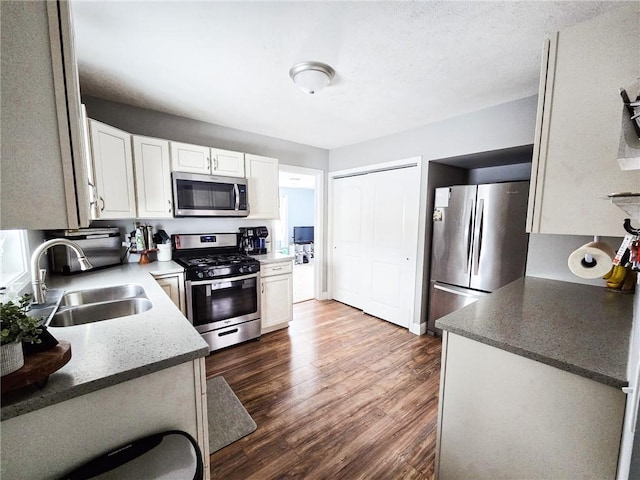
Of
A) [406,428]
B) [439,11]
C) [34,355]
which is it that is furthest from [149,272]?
[439,11]

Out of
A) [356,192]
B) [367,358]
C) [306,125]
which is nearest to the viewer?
[367,358]

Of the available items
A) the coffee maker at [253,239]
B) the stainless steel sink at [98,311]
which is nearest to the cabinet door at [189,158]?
the coffee maker at [253,239]

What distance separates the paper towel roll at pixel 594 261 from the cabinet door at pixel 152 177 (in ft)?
9.85

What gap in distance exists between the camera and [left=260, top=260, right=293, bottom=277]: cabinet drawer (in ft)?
9.57

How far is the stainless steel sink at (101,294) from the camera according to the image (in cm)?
167

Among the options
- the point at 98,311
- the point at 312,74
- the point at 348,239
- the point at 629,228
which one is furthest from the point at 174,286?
the point at 629,228

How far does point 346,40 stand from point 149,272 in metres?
2.29

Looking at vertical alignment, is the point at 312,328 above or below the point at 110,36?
below

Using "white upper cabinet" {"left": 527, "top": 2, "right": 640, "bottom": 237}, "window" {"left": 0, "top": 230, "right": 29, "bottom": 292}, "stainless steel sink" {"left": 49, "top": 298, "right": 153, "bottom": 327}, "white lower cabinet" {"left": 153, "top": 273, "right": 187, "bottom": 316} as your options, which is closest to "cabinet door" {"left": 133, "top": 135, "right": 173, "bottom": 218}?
"white lower cabinet" {"left": 153, "top": 273, "right": 187, "bottom": 316}

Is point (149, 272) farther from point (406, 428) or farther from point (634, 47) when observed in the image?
point (634, 47)

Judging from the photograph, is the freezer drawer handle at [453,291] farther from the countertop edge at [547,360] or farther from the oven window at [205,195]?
the oven window at [205,195]

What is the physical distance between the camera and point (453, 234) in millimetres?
2785

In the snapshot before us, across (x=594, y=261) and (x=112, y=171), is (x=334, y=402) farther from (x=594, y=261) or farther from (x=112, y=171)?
(x=112, y=171)

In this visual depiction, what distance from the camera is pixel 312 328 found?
10.6 feet
